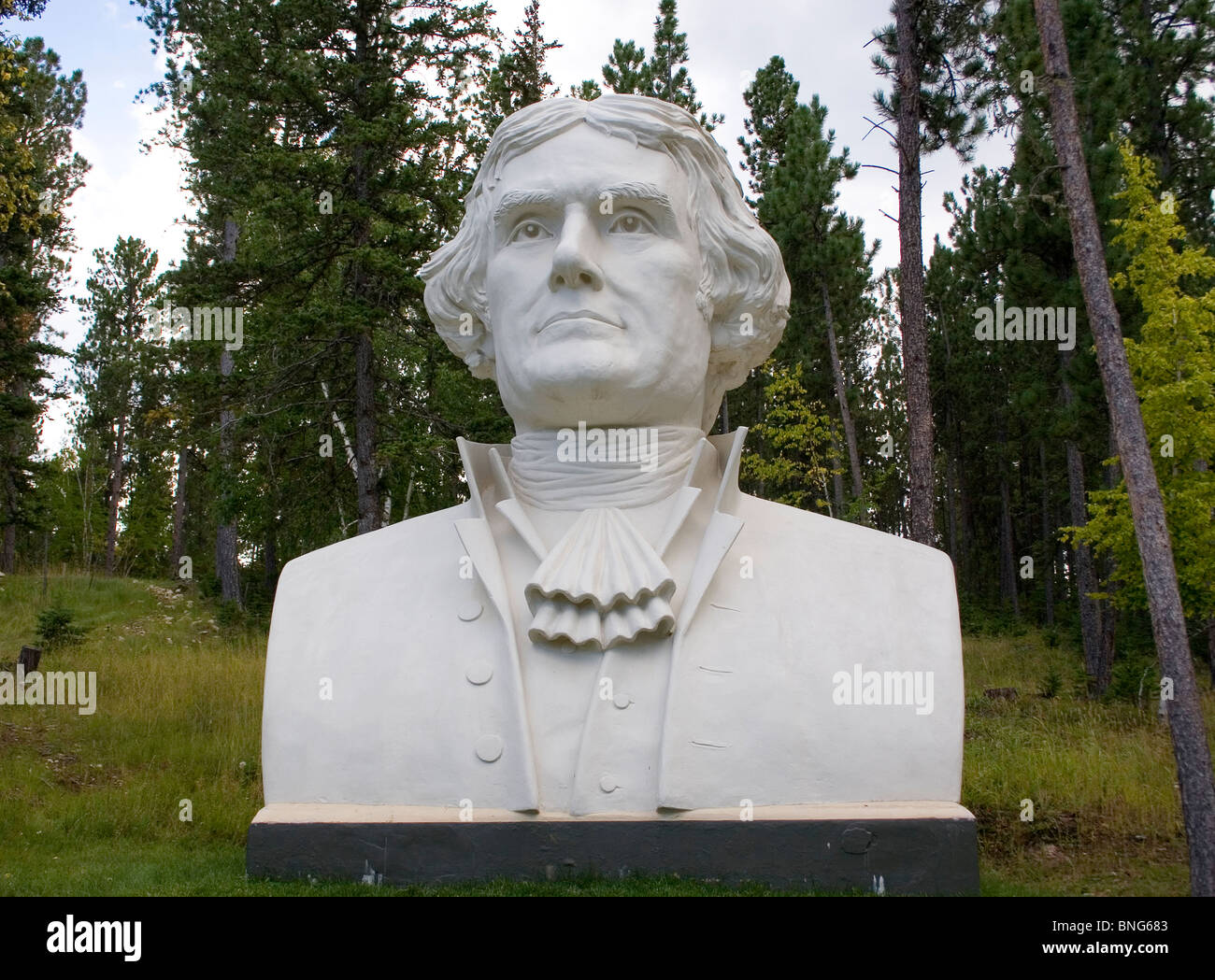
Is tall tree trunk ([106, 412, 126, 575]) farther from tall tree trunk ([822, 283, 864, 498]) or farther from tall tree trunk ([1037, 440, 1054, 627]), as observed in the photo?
tall tree trunk ([1037, 440, 1054, 627])

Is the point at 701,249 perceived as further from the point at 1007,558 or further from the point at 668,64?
the point at 1007,558

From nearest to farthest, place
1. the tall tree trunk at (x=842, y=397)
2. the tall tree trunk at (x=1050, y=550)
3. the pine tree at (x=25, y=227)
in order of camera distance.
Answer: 1. the pine tree at (x=25, y=227)
2. the tall tree trunk at (x=842, y=397)
3. the tall tree trunk at (x=1050, y=550)

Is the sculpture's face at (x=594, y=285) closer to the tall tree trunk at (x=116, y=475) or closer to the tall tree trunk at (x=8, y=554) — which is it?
the tall tree trunk at (x=8, y=554)

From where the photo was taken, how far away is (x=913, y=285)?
1050cm

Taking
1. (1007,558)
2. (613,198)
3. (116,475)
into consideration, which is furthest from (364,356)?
(1007,558)

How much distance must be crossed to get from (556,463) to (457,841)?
1.36 metres

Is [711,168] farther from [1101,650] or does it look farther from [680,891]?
[1101,650]

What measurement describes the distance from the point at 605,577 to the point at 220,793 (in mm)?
4393

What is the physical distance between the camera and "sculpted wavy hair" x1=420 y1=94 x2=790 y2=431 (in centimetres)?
412

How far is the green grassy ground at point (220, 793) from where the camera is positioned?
181 inches

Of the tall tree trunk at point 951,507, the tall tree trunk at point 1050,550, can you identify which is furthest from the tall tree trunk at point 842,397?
the tall tree trunk at point 951,507

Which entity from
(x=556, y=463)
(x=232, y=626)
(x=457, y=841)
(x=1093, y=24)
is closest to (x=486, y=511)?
(x=556, y=463)

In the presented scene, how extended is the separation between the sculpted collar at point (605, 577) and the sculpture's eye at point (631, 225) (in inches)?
31.4

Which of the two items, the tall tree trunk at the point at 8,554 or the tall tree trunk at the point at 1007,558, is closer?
the tall tree trunk at the point at 8,554
